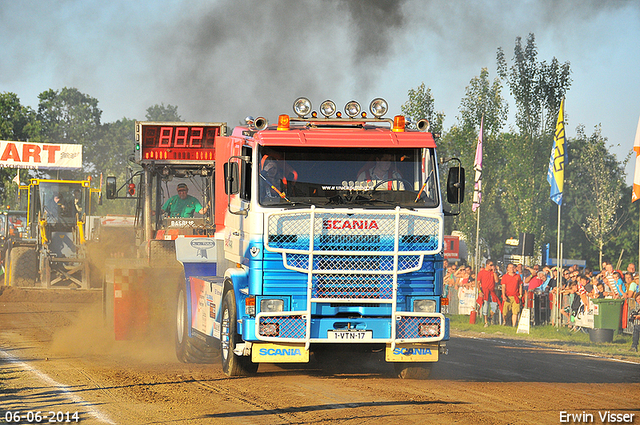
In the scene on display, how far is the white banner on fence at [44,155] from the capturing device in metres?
36.0

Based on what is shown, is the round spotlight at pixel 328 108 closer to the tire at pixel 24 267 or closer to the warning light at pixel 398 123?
the warning light at pixel 398 123

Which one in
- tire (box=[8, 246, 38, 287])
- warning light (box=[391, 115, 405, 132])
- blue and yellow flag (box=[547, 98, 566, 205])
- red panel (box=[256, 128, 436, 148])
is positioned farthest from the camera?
tire (box=[8, 246, 38, 287])

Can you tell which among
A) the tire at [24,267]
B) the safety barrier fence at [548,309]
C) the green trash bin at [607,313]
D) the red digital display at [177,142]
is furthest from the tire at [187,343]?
the tire at [24,267]

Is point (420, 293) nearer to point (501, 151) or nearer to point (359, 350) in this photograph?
point (359, 350)

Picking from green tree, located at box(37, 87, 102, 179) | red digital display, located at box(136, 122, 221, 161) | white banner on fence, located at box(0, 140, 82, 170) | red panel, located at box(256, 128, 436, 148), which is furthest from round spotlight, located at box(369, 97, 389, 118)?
green tree, located at box(37, 87, 102, 179)

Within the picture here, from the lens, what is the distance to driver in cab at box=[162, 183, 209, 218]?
16359 mm

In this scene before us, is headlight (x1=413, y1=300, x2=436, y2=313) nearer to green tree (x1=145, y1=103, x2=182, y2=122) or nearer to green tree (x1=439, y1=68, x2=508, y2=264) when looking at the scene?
green tree (x1=439, y1=68, x2=508, y2=264)

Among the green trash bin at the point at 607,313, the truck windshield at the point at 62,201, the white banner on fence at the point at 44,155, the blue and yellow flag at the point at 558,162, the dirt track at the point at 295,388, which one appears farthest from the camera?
the white banner on fence at the point at 44,155

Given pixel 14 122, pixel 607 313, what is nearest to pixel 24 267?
pixel 607 313

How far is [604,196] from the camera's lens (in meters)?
50.4

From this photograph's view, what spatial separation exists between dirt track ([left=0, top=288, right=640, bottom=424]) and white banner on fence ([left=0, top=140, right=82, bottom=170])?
21.9 m

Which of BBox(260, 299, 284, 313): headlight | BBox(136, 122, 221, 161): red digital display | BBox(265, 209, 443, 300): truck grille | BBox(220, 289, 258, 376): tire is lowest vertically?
BBox(220, 289, 258, 376): tire

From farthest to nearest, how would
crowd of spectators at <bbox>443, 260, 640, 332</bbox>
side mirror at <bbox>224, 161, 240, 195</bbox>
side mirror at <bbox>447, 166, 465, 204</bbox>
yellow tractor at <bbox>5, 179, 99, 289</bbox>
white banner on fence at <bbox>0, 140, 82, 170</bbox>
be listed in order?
white banner on fence at <bbox>0, 140, 82, 170</bbox>, yellow tractor at <bbox>5, 179, 99, 289</bbox>, crowd of spectators at <bbox>443, 260, 640, 332</bbox>, side mirror at <bbox>447, 166, 465, 204</bbox>, side mirror at <bbox>224, 161, 240, 195</bbox>

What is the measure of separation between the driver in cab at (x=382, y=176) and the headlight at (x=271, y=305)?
5.71 ft
